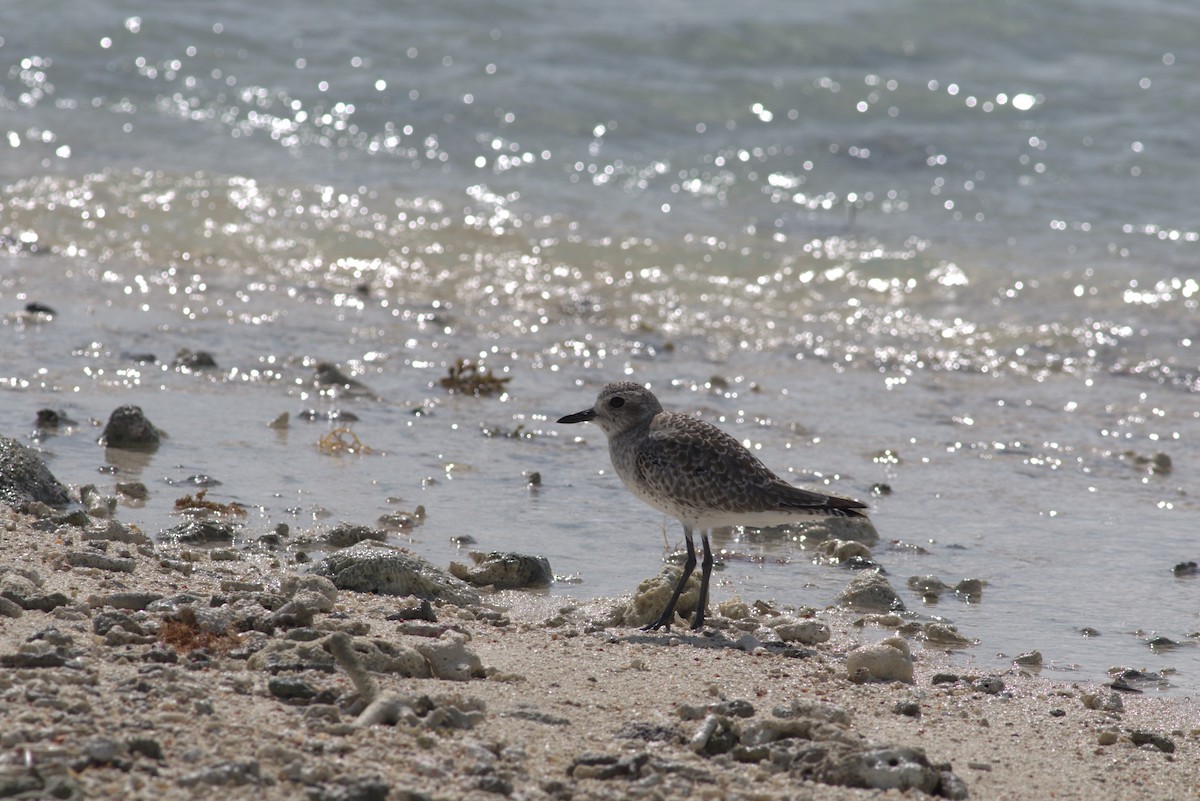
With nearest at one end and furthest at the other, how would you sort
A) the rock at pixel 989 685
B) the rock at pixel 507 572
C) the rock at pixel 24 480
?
the rock at pixel 989 685
the rock at pixel 507 572
the rock at pixel 24 480

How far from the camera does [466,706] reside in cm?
480

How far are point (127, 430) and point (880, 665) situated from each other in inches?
181

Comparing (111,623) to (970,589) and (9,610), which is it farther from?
(970,589)

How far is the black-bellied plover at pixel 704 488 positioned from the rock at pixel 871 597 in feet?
1.35

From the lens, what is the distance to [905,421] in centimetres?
1034

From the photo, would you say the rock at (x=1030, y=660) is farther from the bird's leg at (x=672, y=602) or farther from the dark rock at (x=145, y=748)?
the dark rock at (x=145, y=748)

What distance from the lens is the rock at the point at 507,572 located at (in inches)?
268

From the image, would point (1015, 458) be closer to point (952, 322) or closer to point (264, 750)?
point (952, 322)

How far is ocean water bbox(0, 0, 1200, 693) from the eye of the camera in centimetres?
803

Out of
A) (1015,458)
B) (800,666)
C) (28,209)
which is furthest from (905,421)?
(28,209)

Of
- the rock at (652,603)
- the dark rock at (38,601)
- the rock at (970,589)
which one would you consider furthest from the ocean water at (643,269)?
the dark rock at (38,601)

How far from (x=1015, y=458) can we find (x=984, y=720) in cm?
445

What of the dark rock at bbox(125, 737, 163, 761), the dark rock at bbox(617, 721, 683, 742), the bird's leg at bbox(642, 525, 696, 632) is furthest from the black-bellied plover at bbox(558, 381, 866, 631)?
the dark rock at bbox(125, 737, 163, 761)

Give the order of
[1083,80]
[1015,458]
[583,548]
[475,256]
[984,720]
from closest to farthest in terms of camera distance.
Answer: [984,720]
[583,548]
[1015,458]
[475,256]
[1083,80]
